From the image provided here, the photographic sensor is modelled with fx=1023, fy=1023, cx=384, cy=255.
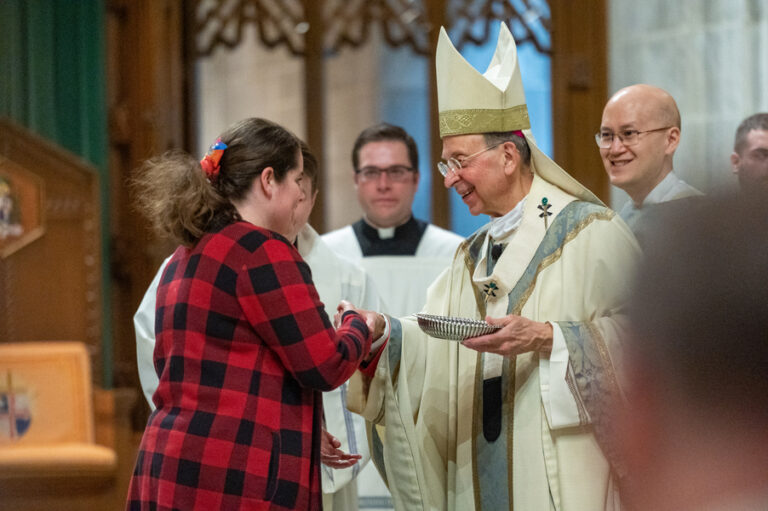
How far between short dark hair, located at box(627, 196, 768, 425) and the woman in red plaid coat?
1.30m

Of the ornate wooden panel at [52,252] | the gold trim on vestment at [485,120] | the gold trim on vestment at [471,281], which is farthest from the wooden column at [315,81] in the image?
the gold trim on vestment at [485,120]

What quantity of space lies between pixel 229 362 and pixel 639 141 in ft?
5.89

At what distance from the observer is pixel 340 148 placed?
8594 millimetres

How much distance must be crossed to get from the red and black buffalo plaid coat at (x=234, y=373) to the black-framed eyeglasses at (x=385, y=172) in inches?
81.5

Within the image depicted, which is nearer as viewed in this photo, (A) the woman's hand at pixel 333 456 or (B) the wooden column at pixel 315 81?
(A) the woman's hand at pixel 333 456

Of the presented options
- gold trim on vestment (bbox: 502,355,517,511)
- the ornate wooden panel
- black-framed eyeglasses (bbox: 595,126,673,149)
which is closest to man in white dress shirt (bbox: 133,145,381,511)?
gold trim on vestment (bbox: 502,355,517,511)

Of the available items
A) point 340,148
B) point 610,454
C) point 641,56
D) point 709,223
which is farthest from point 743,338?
point 340,148

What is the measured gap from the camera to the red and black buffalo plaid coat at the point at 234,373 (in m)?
2.30

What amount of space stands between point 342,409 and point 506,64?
51.6 inches

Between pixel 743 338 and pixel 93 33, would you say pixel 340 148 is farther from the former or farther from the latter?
pixel 743 338

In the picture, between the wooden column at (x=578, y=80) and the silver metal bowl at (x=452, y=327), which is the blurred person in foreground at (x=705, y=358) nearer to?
the silver metal bowl at (x=452, y=327)

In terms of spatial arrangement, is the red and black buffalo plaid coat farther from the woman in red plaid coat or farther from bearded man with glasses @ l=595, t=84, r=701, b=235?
bearded man with glasses @ l=595, t=84, r=701, b=235

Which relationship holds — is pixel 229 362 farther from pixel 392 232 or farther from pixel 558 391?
pixel 392 232

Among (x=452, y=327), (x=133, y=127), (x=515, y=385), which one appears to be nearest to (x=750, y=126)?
(x=515, y=385)
